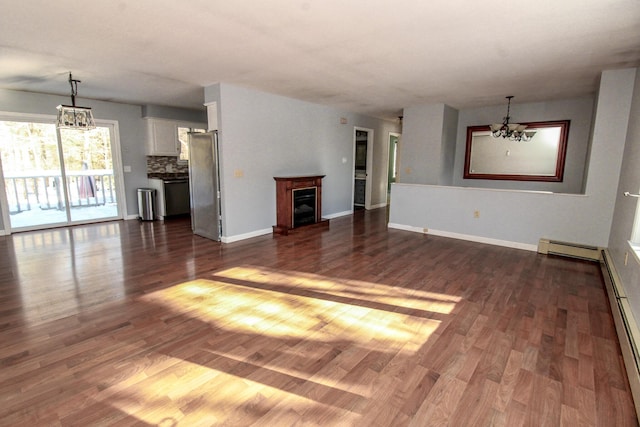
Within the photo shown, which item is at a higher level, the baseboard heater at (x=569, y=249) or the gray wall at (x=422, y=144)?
the gray wall at (x=422, y=144)

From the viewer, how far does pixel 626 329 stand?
2281 millimetres

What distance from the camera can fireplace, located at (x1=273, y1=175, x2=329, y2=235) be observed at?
5.66 metres

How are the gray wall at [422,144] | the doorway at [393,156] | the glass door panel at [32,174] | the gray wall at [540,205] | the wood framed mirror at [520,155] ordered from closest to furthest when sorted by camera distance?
the gray wall at [540,205]
the glass door panel at [32,174]
the wood framed mirror at [520,155]
the gray wall at [422,144]
the doorway at [393,156]

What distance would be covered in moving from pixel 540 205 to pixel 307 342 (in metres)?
4.19

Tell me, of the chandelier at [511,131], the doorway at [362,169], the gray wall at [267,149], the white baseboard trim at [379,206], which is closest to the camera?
the gray wall at [267,149]

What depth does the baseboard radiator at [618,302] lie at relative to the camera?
1.90 m

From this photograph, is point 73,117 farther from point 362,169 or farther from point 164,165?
point 362,169

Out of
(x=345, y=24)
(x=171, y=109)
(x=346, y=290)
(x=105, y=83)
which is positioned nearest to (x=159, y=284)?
(x=346, y=290)

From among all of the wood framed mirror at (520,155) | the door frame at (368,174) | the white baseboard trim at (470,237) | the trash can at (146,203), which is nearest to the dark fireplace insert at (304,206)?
the white baseboard trim at (470,237)

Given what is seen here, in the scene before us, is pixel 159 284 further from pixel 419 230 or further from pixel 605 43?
pixel 605 43

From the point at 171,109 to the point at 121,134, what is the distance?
1191 millimetres

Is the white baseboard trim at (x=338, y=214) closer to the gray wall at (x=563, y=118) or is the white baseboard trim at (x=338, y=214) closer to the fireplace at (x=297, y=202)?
the fireplace at (x=297, y=202)

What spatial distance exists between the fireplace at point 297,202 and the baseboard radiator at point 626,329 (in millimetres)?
4295

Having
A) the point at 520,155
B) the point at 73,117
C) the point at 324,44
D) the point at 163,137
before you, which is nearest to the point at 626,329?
the point at 324,44
